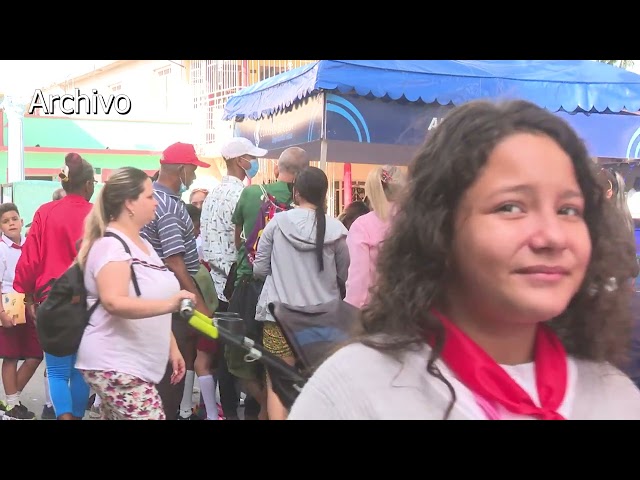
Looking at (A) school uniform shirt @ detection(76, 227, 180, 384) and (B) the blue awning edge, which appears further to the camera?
(B) the blue awning edge

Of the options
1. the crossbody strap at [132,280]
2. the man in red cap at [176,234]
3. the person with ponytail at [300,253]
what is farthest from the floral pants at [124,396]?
the person with ponytail at [300,253]

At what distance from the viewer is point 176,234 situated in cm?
305

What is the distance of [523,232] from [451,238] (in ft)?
0.37

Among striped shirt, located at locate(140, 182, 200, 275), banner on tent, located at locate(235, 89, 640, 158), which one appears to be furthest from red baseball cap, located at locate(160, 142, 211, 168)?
banner on tent, located at locate(235, 89, 640, 158)

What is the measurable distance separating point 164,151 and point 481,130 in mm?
2156

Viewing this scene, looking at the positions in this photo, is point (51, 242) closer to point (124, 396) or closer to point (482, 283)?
point (124, 396)

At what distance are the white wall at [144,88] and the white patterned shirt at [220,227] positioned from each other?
477 millimetres

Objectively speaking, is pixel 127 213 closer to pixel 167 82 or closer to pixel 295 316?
pixel 167 82

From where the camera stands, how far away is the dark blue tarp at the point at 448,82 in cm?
315

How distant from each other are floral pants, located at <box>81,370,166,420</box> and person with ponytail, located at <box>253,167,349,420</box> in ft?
2.33

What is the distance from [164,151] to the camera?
3.02 m

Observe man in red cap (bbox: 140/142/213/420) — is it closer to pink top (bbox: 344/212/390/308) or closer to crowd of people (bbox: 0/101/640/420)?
pink top (bbox: 344/212/390/308)

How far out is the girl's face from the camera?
3.25ft

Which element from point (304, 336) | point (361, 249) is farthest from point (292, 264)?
A: point (304, 336)
